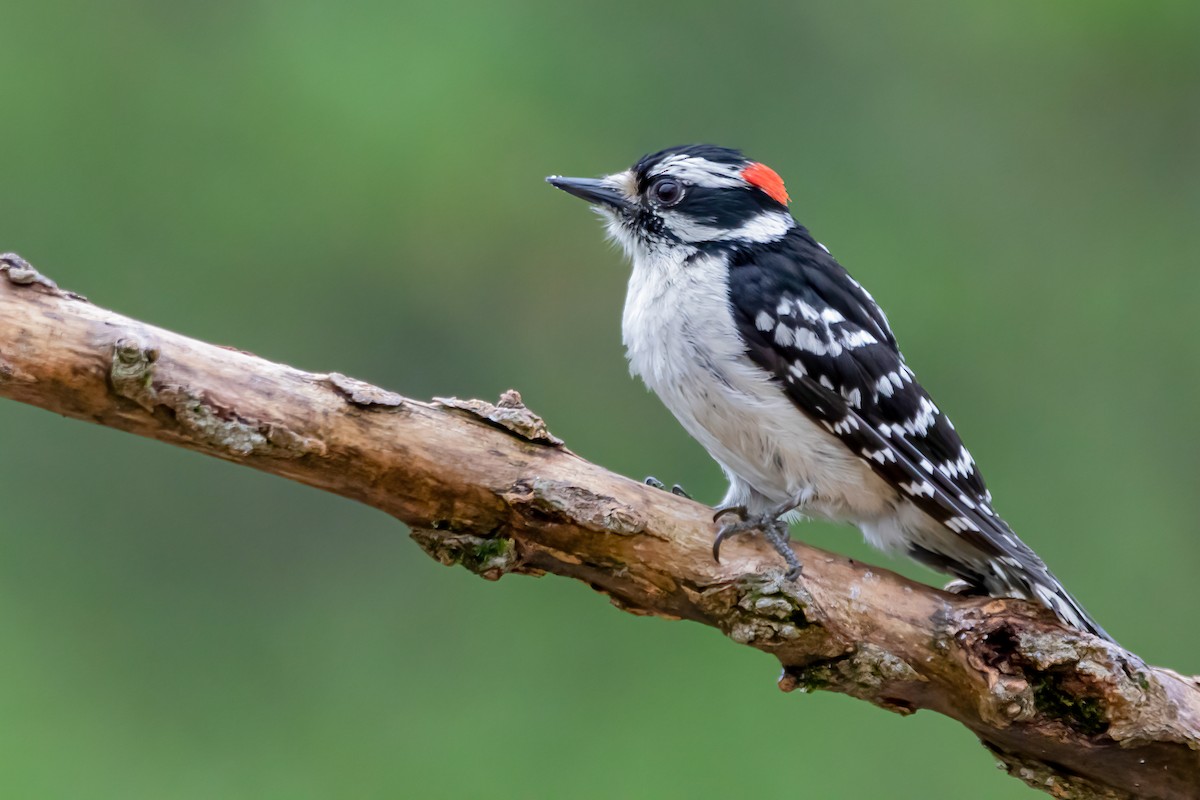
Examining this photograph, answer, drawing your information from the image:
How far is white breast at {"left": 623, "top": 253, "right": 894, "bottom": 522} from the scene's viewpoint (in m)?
2.78

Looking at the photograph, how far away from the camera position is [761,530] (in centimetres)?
260

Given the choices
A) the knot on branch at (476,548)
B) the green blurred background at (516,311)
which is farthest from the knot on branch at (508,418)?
the green blurred background at (516,311)

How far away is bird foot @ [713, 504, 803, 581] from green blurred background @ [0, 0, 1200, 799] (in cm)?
203

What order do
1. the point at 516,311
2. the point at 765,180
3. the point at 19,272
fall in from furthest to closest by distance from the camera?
the point at 516,311
the point at 765,180
the point at 19,272

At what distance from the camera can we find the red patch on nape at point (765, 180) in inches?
124

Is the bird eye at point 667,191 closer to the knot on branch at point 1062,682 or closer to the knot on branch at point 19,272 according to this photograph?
the knot on branch at point 1062,682

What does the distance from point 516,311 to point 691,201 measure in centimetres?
163

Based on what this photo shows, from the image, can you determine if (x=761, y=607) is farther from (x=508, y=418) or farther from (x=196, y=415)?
(x=196, y=415)

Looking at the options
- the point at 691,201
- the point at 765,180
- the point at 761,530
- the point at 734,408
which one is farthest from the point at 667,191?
the point at 761,530

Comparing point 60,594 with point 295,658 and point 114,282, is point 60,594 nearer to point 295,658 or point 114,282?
point 295,658

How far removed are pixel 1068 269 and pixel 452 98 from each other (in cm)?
259

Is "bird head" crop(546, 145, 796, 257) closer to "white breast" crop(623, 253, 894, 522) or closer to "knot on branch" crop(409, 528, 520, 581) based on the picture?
"white breast" crop(623, 253, 894, 522)

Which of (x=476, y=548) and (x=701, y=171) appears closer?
(x=476, y=548)

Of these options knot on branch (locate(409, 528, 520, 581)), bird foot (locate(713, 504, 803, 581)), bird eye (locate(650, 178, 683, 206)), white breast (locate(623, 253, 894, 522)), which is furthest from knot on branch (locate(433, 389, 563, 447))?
bird eye (locate(650, 178, 683, 206))
